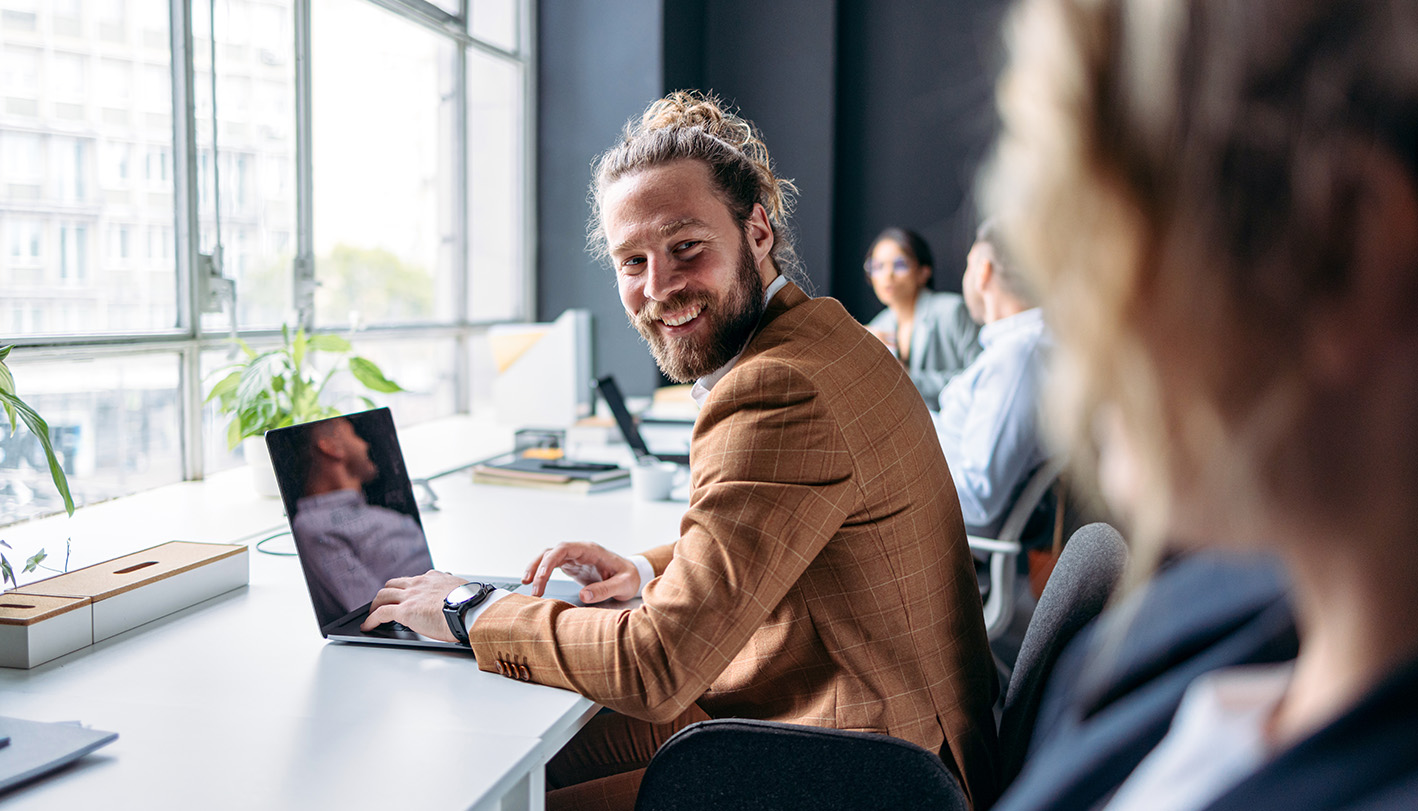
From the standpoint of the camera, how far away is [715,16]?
18.5 feet

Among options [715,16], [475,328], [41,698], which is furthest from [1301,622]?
[715,16]

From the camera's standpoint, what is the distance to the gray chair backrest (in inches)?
48.3

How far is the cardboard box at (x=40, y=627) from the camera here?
1.21 meters

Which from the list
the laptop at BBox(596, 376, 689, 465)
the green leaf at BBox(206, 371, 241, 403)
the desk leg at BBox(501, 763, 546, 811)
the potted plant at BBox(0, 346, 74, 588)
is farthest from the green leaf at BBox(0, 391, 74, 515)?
the laptop at BBox(596, 376, 689, 465)

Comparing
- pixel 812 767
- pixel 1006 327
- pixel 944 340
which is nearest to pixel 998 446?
pixel 1006 327

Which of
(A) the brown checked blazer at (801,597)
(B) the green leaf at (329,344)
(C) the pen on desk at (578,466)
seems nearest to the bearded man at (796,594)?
(A) the brown checked blazer at (801,597)

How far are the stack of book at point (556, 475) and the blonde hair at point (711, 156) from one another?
32.5 inches

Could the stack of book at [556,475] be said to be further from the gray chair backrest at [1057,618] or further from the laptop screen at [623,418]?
the gray chair backrest at [1057,618]

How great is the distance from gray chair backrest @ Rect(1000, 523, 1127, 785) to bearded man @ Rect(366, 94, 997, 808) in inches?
2.0

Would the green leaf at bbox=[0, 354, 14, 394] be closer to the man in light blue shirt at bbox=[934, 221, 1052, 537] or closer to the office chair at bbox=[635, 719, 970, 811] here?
the office chair at bbox=[635, 719, 970, 811]

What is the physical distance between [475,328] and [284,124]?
4.95 ft

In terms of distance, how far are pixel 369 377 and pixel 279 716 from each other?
5.15 ft

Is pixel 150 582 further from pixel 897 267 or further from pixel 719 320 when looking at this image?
pixel 897 267

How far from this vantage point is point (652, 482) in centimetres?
244
